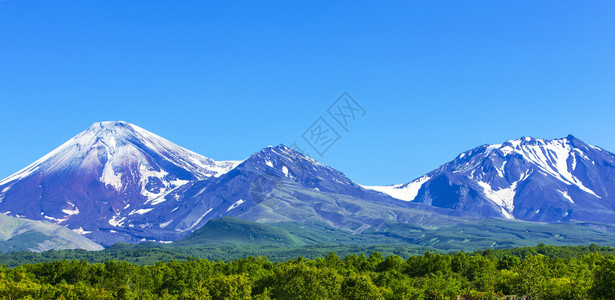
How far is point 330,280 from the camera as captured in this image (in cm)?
12350

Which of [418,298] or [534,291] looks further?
[418,298]

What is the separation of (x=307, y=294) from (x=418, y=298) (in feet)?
63.8

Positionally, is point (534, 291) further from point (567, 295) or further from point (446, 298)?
point (446, 298)

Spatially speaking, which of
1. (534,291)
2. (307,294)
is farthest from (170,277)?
(534,291)

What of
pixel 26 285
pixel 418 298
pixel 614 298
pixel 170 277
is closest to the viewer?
pixel 614 298

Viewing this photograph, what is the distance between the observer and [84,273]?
17038 cm

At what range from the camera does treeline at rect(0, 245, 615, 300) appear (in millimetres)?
113250

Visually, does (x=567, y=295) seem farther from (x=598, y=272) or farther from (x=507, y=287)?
(x=507, y=287)

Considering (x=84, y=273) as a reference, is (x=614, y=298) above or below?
below

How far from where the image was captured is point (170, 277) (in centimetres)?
16412

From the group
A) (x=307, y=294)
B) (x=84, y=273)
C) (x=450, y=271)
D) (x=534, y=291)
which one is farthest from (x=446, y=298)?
(x=84, y=273)

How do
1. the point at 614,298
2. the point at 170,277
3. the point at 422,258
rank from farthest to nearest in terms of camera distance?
the point at 422,258, the point at 170,277, the point at 614,298

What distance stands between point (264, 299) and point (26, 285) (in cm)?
4878

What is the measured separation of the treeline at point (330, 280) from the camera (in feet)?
372
